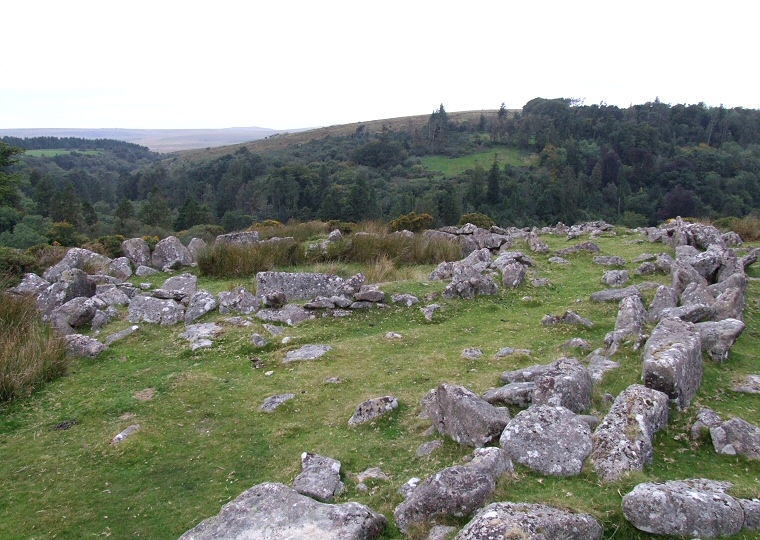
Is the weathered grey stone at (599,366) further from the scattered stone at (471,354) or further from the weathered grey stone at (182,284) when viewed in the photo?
the weathered grey stone at (182,284)

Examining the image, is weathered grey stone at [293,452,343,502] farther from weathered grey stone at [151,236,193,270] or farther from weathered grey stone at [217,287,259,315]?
weathered grey stone at [151,236,193,270]

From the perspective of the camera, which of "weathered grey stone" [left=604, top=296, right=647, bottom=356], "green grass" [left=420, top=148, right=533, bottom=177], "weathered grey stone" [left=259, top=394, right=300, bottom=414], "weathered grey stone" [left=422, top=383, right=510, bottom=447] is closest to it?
"weathered grey stone" [left=422, top=383, right=510, bottom=447]

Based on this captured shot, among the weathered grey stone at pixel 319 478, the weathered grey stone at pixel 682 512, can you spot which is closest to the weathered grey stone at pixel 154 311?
the weathered grey stone at pixel 319 478

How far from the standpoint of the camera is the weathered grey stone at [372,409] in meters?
6.37

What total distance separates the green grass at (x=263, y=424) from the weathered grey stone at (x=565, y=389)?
0.78ft

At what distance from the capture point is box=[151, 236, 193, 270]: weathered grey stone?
17.2 m

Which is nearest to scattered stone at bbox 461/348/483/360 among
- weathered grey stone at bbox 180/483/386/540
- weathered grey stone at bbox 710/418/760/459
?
weathered grey stone at bbox 710/418/760/459

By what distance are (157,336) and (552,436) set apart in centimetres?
826

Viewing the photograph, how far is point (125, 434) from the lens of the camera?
21.1 ft

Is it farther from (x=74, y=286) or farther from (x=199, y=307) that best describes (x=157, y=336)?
(x=74, y=286)

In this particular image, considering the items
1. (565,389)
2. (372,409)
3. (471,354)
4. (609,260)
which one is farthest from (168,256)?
(565,389)

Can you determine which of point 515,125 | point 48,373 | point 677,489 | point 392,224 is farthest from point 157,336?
point 515,125

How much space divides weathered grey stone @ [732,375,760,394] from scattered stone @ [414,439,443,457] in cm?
351

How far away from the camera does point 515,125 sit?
107062 mm
